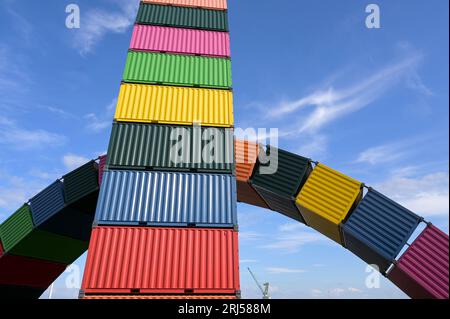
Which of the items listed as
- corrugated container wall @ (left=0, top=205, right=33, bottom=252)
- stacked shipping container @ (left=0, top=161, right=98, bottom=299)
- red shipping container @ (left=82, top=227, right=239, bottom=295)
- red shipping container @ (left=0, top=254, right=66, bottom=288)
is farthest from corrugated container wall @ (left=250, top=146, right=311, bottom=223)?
red shipping container @ (left=0, top=254, right=66, bottom=288)

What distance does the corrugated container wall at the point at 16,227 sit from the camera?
1956 centimetres

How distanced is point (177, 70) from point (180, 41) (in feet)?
9.17

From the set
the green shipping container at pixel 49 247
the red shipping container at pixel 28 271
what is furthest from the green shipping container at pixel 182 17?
the red shipping container at pixel 28 271

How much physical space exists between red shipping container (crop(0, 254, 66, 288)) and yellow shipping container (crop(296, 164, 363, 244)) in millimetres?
17958

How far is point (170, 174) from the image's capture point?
567 inches

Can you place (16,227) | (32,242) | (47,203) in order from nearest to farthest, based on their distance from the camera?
(32,242)
(47,203)
(16,227)

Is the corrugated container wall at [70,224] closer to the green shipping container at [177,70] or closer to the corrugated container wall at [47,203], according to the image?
the corrugated container wall at [47,203]

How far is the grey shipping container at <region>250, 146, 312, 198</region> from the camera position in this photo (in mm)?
17578

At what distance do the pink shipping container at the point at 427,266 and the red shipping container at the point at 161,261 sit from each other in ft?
27.6

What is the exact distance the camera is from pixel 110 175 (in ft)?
46.0

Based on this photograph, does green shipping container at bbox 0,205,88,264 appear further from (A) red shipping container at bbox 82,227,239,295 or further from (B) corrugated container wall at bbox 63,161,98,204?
(A) red shipping container at bbox 82,227,239,295

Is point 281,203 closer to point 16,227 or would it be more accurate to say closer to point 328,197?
point 328,197

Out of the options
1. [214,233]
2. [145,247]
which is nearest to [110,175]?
[145,247]

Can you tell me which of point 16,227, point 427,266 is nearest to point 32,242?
point 16,227
